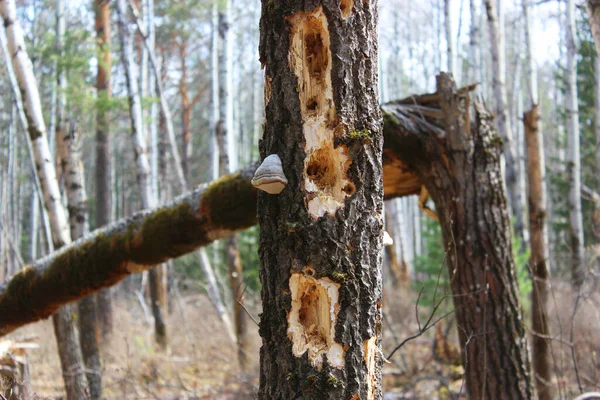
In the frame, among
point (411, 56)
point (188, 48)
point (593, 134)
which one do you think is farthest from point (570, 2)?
point (188, 48)

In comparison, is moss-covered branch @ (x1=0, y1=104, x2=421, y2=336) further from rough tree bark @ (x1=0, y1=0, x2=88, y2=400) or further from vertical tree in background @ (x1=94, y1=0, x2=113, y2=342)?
vertical tree in background @ (x1=94, y1=0, x2=113, y2=342)

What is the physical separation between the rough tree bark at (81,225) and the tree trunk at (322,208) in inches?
162

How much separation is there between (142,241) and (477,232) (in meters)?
2.83

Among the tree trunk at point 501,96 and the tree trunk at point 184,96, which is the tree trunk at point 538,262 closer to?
the tree trunk at point 501,96

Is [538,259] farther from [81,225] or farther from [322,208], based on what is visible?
[81,225]

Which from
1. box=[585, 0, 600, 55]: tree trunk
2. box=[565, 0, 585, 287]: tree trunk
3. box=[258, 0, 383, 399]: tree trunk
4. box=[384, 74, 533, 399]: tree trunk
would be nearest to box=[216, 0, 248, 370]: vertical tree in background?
box=[384, 74, 533, 399]: tree trunk

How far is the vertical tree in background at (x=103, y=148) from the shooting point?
11.0 m

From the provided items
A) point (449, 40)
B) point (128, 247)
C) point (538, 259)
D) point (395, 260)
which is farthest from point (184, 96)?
point (538, 259)

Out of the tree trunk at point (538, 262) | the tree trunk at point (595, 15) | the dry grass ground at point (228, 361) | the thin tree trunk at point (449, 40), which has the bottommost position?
the dry grass ground at point (228, 361)

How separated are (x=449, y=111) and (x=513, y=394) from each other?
2.20 metres

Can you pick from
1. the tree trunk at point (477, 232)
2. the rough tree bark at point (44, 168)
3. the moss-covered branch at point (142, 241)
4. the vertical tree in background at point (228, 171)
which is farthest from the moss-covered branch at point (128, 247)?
the vertical tree in background at point (228, 171)

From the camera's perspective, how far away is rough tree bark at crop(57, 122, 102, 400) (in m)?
5.93

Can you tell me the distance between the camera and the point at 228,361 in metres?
9.39

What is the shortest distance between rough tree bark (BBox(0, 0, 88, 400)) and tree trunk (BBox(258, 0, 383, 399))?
417 centimetres
